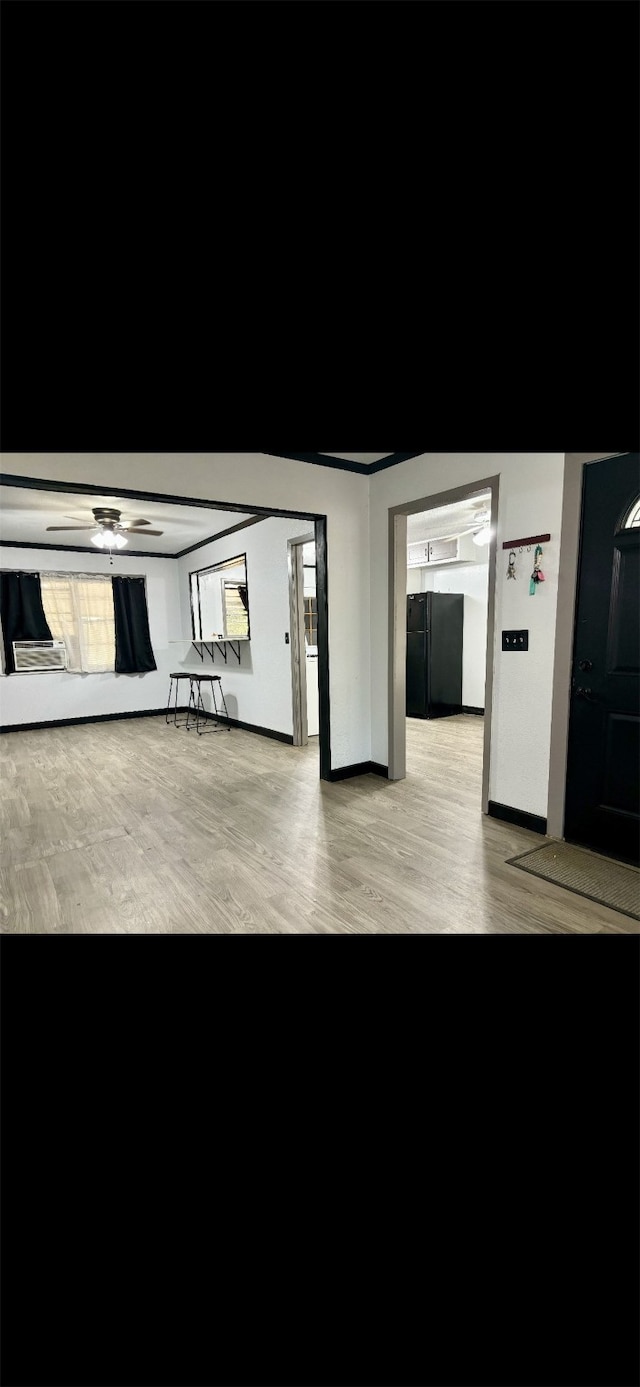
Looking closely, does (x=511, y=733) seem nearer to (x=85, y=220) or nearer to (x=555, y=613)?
(x=555, y=613)

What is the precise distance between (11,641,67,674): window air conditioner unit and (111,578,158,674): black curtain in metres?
0.67

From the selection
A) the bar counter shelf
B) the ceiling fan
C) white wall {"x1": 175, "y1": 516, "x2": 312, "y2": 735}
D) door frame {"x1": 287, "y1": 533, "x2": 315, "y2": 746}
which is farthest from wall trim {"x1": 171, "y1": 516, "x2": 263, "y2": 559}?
the bar counter shelf

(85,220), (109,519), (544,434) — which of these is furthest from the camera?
(109,519)

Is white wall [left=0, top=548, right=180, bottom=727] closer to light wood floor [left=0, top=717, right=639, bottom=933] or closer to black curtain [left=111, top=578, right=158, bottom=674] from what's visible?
black curtain [left=111, top=578, right=158, bottom=674]

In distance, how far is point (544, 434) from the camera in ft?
1.45

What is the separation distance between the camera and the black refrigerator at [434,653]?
19.9 ft

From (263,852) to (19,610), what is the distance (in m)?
5.09

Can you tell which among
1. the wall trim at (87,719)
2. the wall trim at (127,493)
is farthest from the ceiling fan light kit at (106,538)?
the wall trim at (87,719)

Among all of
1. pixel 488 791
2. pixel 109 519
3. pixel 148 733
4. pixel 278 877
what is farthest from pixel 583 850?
pixel 148 733

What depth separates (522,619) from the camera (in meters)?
2.83

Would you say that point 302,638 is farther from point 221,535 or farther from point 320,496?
point 221,535

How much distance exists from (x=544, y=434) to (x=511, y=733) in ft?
8.89

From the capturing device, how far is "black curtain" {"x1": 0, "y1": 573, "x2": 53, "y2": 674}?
6.14m

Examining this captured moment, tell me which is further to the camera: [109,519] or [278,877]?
[109,519]
